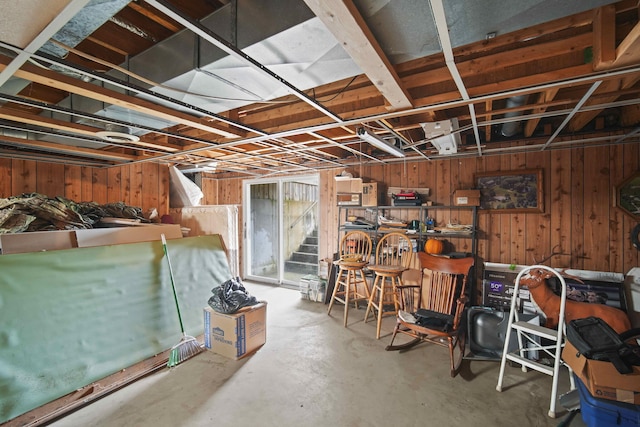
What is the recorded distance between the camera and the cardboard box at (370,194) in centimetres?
409

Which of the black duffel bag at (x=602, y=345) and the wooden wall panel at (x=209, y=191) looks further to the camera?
the wooden wall panel at (x=209, y=191)

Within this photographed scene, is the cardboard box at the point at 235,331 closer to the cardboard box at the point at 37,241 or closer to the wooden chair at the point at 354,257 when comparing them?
the wooden chair at the point at 354,257

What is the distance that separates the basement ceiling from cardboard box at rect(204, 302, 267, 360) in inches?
72.5

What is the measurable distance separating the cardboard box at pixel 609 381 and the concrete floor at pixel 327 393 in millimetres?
442

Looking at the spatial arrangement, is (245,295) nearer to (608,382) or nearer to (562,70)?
(608,382)

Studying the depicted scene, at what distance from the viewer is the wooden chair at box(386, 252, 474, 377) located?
2.60 metres

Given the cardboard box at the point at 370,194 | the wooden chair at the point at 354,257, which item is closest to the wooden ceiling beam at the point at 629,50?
the cardboard box at the point at 370,194

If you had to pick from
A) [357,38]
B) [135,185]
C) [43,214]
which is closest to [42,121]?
[43,214]

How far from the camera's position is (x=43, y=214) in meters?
2.65

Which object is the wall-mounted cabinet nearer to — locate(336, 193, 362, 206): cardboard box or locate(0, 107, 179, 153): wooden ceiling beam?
locate(336, 193, 362, 206): cardboard box

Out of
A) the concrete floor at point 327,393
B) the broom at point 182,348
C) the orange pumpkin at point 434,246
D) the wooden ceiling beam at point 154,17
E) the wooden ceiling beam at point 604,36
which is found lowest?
the concrete floor at point 327,393

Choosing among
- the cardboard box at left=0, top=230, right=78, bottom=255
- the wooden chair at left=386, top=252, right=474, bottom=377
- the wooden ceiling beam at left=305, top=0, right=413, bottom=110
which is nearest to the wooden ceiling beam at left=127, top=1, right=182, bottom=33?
the wooden ceiling beam at left=305, top=0, right=413, bottom=110

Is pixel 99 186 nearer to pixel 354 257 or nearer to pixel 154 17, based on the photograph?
pixel 154 17

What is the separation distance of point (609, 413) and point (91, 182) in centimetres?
570
